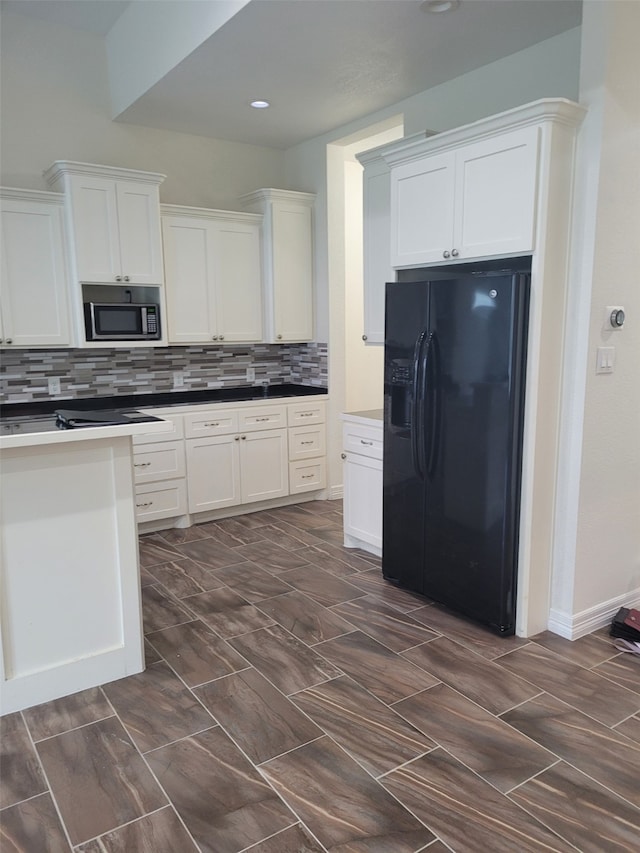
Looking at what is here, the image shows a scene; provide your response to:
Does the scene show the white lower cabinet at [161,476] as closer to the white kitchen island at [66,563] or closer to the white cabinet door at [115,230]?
the white cabinet door at [115,230]

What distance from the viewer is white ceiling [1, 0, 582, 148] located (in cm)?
283

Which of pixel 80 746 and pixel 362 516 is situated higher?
pixel 362 516

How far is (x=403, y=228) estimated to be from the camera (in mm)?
3174

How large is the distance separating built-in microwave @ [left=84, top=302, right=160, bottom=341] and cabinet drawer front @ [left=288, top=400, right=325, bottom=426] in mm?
1182

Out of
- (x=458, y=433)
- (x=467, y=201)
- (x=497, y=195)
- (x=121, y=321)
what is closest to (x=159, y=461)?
(x=121, y=321)

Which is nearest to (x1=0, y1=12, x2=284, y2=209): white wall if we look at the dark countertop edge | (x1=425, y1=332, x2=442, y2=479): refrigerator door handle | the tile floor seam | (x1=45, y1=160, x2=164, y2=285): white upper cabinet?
(x1=45, y1=160, x2=164, y2=285): white upper cabinet

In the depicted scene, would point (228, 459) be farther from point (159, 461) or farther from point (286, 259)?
point (286, 259)

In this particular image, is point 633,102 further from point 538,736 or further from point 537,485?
point 538,736

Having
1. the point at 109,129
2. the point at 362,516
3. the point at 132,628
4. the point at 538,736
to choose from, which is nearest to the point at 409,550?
the point at 362,516

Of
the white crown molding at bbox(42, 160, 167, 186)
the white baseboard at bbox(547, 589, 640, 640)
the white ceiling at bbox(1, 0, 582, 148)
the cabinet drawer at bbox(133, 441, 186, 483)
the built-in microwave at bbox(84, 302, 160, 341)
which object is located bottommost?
the white baseboard at bbox(547, 589, 640, 640)

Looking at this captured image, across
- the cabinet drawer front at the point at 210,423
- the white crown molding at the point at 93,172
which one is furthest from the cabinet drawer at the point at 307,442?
the white crown molding at the point at 93,172

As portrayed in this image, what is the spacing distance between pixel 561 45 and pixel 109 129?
3034 millimetres

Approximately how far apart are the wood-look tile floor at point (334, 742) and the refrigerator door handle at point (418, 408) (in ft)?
2.55

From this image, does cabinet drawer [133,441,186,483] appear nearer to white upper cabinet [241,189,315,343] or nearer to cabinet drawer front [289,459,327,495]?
cabinet drawer front [289,459,327,495]
